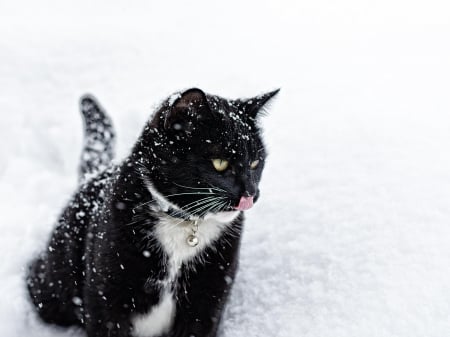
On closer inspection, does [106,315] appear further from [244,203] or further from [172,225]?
[244,203]

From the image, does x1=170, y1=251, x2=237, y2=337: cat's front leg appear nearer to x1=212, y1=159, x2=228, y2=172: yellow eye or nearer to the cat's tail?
x1=212, y1=159, x2=228, y2=172: yellow eye

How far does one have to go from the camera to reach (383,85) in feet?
14.7

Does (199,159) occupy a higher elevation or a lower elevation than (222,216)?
higher

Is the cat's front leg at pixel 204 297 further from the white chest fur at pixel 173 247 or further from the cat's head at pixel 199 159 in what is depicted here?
the cat's head at pixel 199 159

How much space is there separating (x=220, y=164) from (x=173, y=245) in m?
0.52

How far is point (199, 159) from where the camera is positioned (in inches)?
87.1

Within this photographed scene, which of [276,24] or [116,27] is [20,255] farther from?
[276,24]

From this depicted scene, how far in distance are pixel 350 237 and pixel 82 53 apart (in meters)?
3.58

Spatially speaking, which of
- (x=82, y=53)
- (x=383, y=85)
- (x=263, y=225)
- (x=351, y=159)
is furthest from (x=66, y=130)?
(x=383, y=85)

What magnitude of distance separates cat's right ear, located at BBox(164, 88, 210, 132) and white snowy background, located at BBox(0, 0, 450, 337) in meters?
1.20

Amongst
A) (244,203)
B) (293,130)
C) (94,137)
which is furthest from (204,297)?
A: (293,130)

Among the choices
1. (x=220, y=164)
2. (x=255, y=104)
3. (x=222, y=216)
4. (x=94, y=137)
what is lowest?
(x=94, y=137)

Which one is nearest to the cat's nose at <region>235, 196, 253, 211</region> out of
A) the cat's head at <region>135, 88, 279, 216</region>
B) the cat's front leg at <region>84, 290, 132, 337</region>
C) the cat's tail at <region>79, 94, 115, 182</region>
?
the cat's head at <region>135, 88, 279, 216</region>

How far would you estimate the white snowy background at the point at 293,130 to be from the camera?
272 cm
